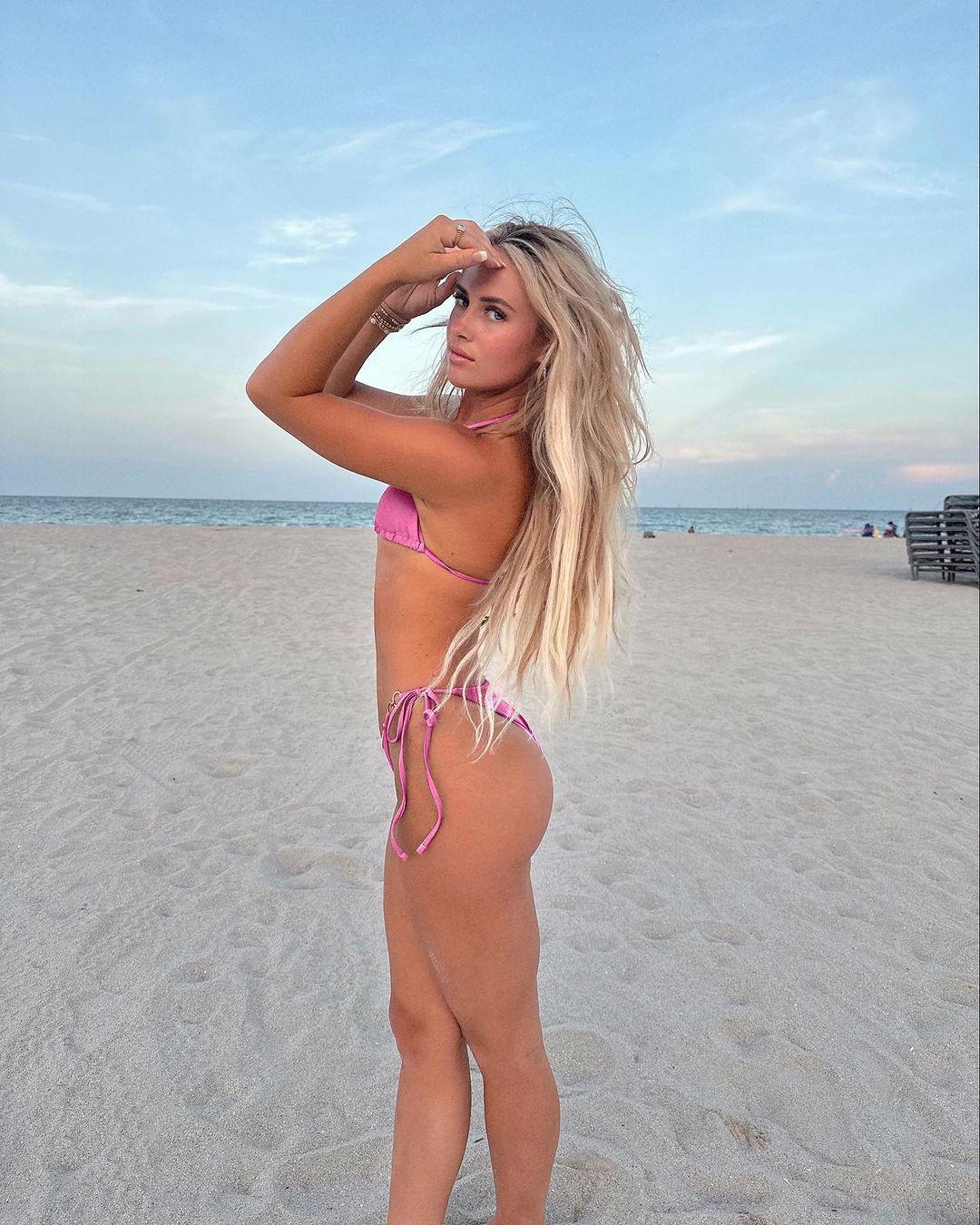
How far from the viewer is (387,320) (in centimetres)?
175

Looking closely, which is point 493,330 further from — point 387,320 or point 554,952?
point 554,952

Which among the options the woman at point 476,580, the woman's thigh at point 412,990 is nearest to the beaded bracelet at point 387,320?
the woman at point 476,580

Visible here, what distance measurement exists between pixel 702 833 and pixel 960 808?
63.2 inches

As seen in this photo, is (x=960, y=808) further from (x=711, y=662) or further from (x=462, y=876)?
(x=462, y=876)

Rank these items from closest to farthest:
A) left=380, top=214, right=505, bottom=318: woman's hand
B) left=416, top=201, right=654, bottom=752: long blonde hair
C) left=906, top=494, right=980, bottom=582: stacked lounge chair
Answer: left=380, top=214, right=505, bottom=318: woman's hand < left=416, top=201, right=654, bottom=752: long blonde hair < left=906, top=494, right=980, bottom=582: stacked lounge chair

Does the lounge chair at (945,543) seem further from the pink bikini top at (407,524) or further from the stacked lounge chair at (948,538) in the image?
the pink bikini top at (407,524)

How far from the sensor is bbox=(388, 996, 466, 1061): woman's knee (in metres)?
1.77

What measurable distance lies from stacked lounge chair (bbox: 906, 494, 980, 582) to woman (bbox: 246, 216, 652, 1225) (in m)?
14.4

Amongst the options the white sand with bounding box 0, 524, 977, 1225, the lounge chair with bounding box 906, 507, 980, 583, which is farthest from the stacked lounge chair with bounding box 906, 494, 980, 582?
the white sand with bounding box 0, 524, 977, 1225

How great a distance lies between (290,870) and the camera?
402cm

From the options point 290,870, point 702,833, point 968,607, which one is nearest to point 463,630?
point 290,870

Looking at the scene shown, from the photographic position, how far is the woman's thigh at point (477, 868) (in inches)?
62.7

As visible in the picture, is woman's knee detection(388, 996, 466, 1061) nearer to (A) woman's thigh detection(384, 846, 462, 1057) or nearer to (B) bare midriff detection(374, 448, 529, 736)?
(A) woman's thigh detection(384, 846, 462, 1057)

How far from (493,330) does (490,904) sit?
3.38ft
